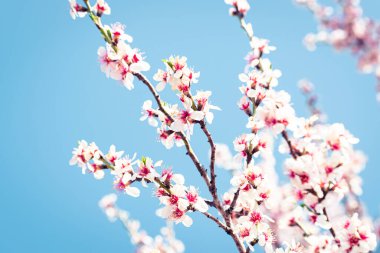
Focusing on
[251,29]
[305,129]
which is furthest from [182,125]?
[251,29]

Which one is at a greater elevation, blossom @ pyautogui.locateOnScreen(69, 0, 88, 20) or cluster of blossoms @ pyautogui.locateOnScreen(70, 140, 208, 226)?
blossom @ pyautogui.locateOnScreen(69, 0, 88, 20)

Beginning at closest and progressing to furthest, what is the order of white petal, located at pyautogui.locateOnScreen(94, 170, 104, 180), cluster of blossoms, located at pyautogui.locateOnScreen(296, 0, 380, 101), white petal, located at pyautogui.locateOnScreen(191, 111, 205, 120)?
white petal, located at pyautogui.locateOnScreen(191, 111, 205, 120)
white petal, located at pyautogui.locateOnScreen(94, 170, 104, 180)
cluster of blossoms, located at pyautogui.locateOnScreen(296, 0, 380, 101)

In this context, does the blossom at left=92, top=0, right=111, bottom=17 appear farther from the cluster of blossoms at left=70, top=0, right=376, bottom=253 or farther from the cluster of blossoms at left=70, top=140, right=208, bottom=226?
the cluster of blossoms at left=70, top=140, right=208, bottom=226

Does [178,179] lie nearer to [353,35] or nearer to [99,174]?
[99,174]

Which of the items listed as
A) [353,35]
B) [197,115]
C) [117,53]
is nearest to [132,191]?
[197,115]

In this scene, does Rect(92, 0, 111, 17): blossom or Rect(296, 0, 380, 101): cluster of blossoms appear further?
Rect(296, 0, 380, 101): cluster of blossoms

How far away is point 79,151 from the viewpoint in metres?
3.30

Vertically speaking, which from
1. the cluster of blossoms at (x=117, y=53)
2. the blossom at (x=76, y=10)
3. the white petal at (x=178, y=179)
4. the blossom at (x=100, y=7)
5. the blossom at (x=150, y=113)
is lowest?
the white petal at (x=178, y=179)

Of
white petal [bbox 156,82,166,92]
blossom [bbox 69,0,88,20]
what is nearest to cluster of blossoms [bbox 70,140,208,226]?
white petal [bbox 156,82,166,92]

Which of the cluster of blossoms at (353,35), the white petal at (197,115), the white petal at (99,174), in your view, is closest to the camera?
the white petal at (197,115)

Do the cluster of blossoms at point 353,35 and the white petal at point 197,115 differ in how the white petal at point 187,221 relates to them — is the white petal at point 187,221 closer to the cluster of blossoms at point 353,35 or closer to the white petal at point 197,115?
the white petal at point 197,115

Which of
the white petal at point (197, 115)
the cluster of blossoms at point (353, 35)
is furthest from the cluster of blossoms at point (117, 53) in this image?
the cluster of blossoms at point (353, 35)

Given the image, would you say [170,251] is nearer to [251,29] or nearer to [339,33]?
[251,29]

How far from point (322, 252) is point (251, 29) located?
2.28 m
